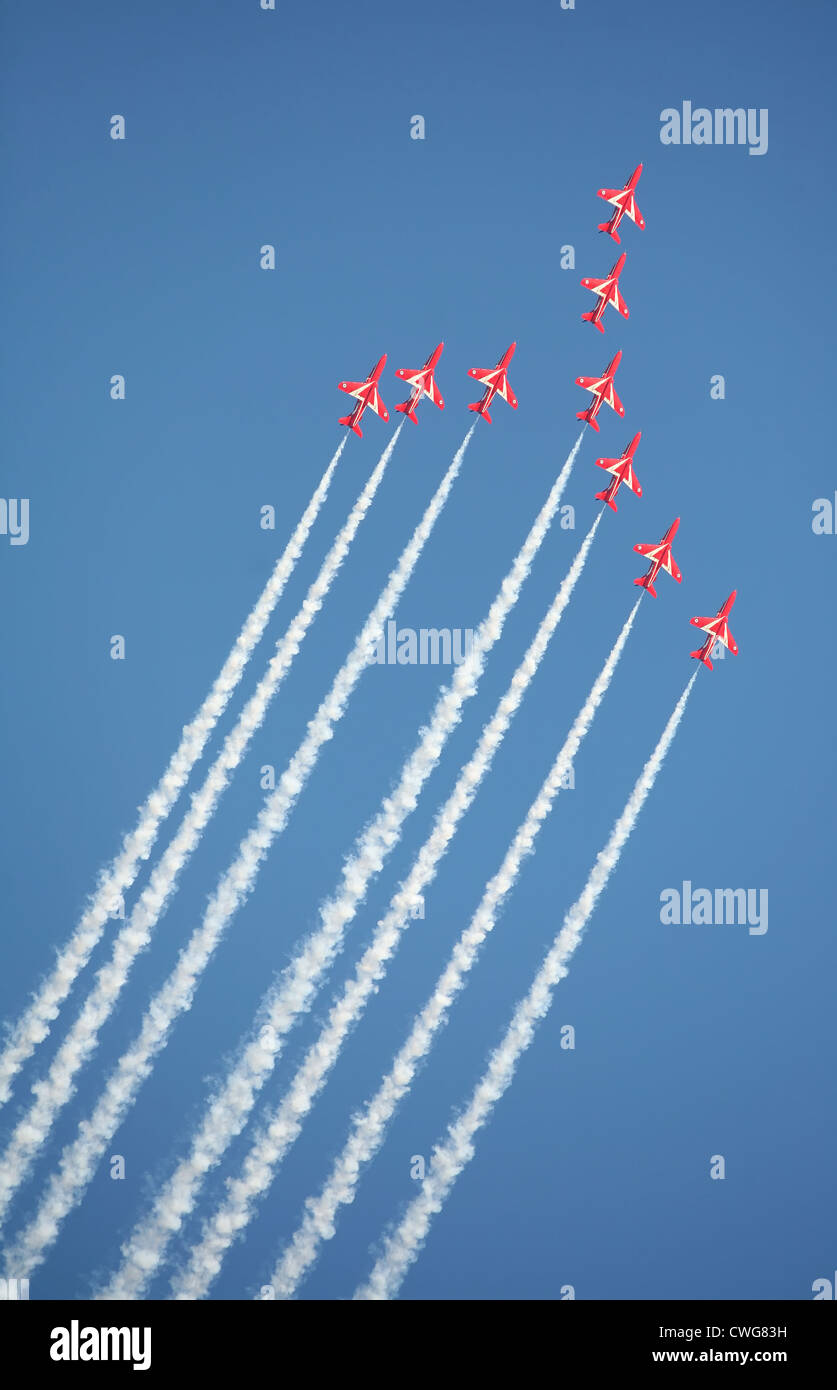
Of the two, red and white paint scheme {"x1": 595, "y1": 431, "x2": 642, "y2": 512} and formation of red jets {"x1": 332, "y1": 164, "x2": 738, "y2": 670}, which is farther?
red and white paint scheme {"x1": 595, "y1": 431, "x2": 642, "y2": 512}

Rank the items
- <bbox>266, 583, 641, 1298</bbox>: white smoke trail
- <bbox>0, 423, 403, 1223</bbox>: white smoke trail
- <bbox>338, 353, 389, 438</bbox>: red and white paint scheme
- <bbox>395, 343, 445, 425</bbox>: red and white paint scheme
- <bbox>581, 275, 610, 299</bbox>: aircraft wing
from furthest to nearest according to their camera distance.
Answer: <bbox>581, 275, 610, 299</bbox>: aircraft wing, <bbox>338, 353, 389, 438</bbox>: red and white paint scheme, <bbox>395, 343, 445, 425</bbox>: red and white paint scheme, <bbox>266, 583, 641, 1298</bbox>: white smoke trail, <bbox>0, 423, 403, 1223</bbox>: white smoke trail

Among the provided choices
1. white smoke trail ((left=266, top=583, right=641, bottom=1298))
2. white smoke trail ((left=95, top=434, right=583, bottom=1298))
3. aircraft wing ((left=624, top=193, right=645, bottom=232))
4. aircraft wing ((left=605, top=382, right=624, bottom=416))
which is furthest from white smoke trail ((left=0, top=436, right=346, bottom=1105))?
aircraft wing ((left=624, top=193, right=645, bottom=232))

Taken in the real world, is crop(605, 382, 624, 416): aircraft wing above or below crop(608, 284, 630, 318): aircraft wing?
below

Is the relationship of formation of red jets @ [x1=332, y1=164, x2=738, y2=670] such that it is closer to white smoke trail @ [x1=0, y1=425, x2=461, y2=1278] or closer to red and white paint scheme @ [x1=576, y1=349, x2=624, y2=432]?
red and white paint scheme @ [x1=576, y1=349, x2=624, y2=432]

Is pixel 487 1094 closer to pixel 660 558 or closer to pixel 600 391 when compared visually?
pixel 660 558

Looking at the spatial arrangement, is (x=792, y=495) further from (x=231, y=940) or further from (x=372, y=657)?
(x=231, y=940)

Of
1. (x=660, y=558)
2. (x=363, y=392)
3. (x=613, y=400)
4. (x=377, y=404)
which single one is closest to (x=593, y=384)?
(x=613, y=400)
